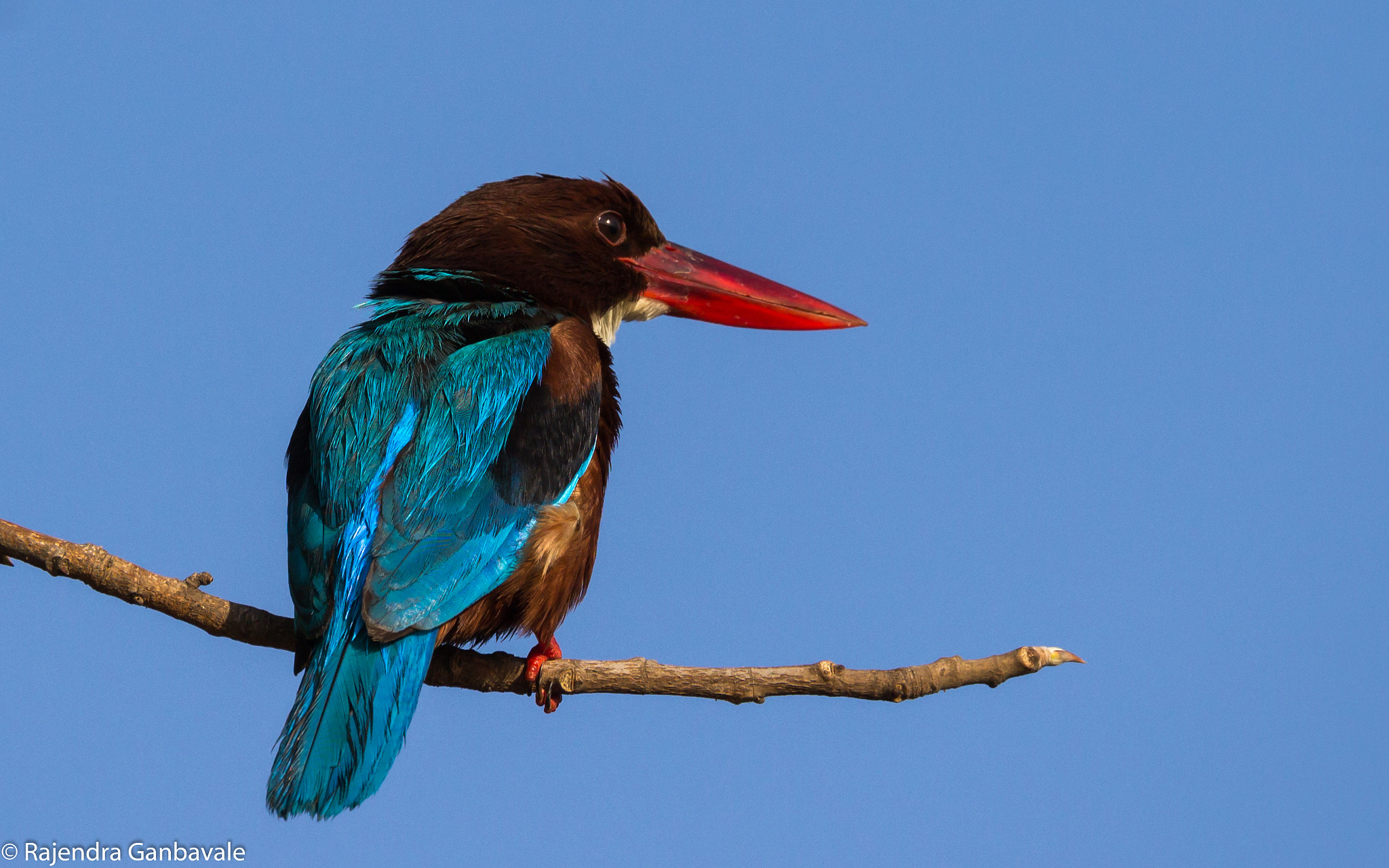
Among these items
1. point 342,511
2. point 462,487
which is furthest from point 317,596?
point 462,487

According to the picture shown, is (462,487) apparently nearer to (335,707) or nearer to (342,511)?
(342,511)

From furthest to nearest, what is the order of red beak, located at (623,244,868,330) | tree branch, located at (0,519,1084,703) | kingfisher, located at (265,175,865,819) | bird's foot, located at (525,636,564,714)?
red beak, located at (623,244,868,330) → bird's foot, located at (525,636,564,714) → kingfisher, located at (265,175,865,819) → tree branch, located at (0,519,1084,703)

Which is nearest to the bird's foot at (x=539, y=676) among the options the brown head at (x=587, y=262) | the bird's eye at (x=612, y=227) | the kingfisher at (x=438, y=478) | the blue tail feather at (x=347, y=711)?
the kingfisher at (x=438, y=478)

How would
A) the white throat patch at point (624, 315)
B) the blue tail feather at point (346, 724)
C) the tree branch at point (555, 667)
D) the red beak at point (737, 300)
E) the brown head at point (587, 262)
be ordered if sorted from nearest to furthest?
the tree branch at point (555, 667) → the blue tail feather at point (346, 724) → the brown head at point (587, 262) → the white throat patch at point (624, 315) → the red beak at point (737, 300)

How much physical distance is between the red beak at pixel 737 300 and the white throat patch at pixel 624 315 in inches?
Answer: 2.6

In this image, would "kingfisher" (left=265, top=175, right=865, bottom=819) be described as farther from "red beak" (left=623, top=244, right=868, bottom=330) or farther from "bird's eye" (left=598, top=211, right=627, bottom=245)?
"red beak" (left=623, top=244, right=868, bottom=330)

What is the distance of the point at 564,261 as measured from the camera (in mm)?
4762

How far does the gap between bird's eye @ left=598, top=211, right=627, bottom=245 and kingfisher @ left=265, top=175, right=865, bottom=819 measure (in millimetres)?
176

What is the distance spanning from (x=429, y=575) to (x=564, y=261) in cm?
173

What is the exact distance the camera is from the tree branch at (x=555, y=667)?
2936 mm

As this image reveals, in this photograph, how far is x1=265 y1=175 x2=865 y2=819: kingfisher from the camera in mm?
3203

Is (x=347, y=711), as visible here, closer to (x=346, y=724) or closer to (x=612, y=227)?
(x=346, y=724)

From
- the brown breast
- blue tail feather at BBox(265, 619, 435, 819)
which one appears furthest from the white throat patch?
blue tail feather at BBox(265, 619, 435, 819)

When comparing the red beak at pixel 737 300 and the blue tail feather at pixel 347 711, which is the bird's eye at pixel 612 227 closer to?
the red beak at pixel 737 300
